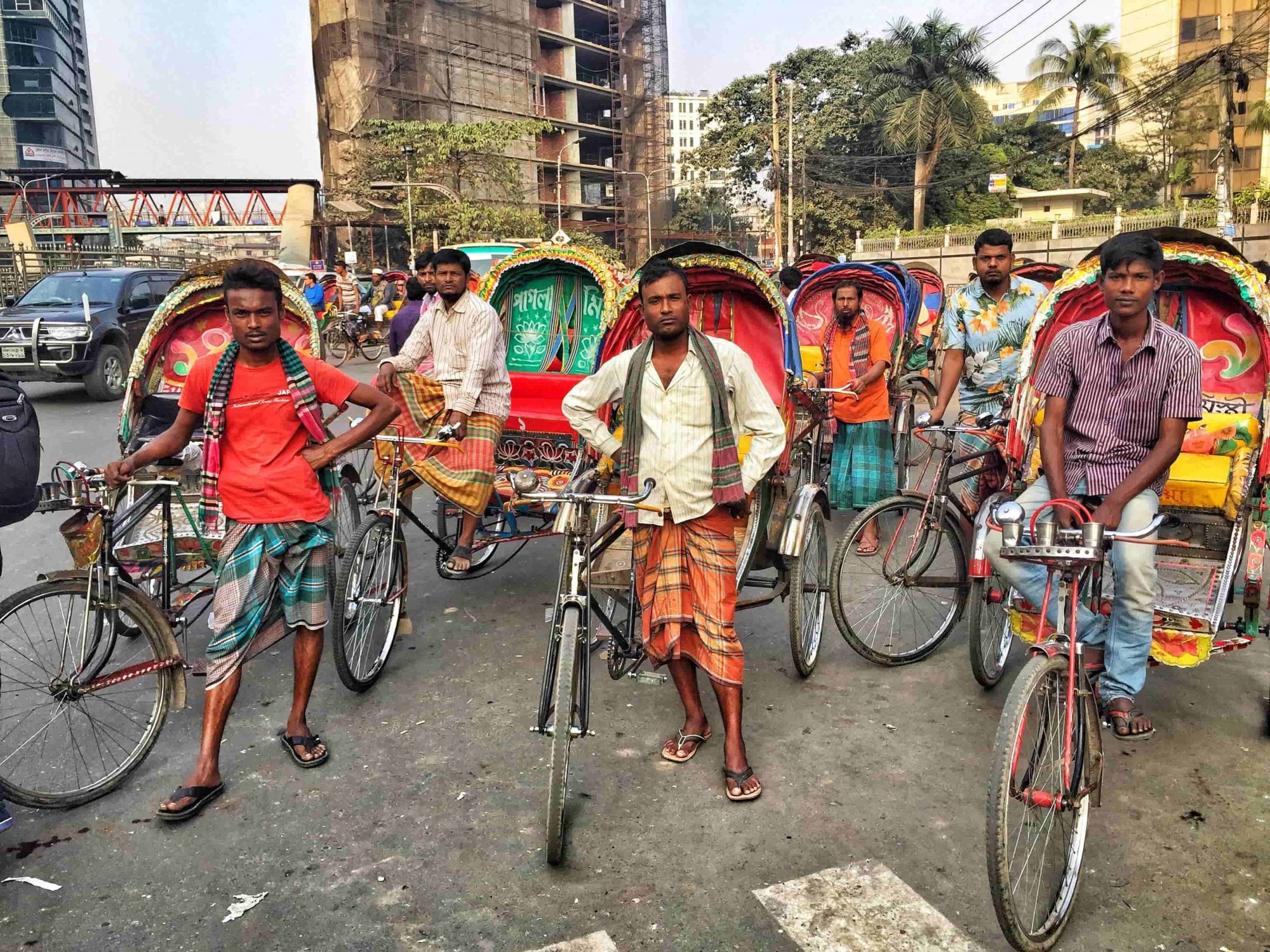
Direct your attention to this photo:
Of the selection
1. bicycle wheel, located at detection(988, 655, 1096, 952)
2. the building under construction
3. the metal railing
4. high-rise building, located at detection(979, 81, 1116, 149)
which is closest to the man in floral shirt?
bicycle wheel, located at detection(988, 655, 1096, 952)

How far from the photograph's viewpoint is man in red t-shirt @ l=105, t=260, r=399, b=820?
11.6 feet

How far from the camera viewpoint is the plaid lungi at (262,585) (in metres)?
3.60

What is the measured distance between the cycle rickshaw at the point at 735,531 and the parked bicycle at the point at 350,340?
1524 cm

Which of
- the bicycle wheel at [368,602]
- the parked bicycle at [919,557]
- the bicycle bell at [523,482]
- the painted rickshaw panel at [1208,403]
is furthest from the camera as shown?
the parked bicycle at [919,557]

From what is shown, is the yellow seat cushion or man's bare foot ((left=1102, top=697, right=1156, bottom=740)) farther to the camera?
the yellow seat cushion

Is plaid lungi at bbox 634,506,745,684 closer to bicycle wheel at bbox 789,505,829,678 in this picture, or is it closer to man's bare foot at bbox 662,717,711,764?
man's bare foot at bbox 662,717,711,764

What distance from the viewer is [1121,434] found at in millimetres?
3613

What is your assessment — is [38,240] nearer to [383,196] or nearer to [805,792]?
[383,196]

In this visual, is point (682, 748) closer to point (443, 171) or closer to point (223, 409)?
point (223, 409)

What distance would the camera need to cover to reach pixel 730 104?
5494 cm

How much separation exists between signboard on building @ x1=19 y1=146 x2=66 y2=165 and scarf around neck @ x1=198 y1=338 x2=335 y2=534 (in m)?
94.1

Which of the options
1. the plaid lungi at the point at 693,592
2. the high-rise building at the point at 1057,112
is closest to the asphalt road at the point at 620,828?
the plaid lungi at the point at 693,592

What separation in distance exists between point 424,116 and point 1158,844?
2338 inches

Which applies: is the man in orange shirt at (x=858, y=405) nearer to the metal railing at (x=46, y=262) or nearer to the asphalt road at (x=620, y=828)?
the asphalt road at (x=620, y=828)
